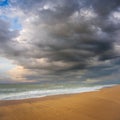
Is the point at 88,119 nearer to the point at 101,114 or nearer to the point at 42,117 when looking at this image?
the point at 101,114

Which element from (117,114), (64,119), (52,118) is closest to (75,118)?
(64,119)

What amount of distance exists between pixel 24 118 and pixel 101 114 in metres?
3.37

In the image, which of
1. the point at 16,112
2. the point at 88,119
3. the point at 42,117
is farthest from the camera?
the point at 16,112

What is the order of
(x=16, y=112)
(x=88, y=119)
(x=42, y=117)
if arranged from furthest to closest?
(x=16, y=112), (x=42, y=117), (x=88, y=119)

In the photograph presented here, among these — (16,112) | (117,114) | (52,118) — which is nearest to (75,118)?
(52,118)

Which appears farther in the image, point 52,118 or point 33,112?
point 33,112

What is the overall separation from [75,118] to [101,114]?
50.0 inches

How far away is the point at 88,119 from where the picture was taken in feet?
24.5

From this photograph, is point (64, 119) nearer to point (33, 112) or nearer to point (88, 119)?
point (88, 119)

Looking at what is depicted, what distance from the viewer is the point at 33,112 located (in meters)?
8.78

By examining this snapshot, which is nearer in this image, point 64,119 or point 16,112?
point 64,119

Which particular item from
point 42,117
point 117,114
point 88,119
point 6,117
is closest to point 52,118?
point 42,117

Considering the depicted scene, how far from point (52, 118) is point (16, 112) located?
2.06m

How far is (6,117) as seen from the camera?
7.96 meters
